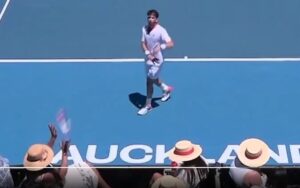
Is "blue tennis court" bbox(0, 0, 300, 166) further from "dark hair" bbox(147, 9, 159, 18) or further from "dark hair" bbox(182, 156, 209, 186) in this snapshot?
"dark hair" bbox(182, 156, 209, 186)

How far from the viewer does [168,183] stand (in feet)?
9.57

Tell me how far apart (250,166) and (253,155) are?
107 mm

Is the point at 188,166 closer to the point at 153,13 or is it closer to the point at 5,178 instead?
the point at 5,178

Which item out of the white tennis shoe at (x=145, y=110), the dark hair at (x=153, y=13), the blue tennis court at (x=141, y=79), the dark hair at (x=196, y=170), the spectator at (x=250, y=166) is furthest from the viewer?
the dark hair at (x=153, y=13)

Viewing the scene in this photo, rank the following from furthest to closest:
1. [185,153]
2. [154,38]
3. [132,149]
Result: 1. [154,38]
2. [132,149]
3. [185,153]

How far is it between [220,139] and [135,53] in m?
2.19

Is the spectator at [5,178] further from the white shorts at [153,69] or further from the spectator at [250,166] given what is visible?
the white shorts at [153,69]

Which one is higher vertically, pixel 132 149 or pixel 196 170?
pixel 132 149

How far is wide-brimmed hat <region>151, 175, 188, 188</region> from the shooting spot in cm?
291

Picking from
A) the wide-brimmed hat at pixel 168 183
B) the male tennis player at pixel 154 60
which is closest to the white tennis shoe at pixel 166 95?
the male tennis player at pixel 154 60

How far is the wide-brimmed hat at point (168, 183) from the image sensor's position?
9.55ft

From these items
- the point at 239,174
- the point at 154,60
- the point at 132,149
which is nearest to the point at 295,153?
the point at 132,149

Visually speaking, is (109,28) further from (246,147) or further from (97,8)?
(246,147)

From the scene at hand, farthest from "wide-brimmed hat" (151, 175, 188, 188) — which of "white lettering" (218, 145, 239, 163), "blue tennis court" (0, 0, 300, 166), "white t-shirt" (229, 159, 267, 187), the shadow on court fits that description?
the shadow on court
